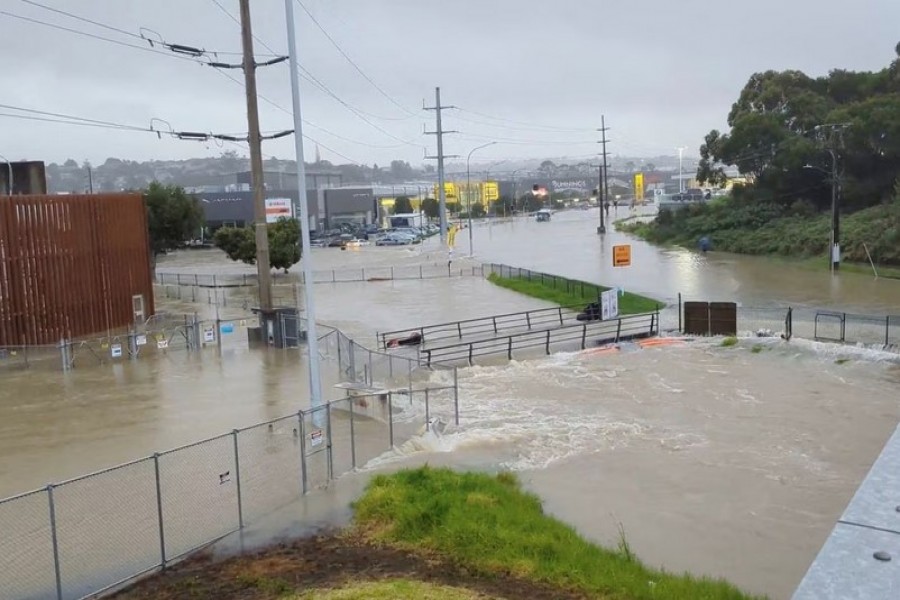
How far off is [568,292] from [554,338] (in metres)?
12.1

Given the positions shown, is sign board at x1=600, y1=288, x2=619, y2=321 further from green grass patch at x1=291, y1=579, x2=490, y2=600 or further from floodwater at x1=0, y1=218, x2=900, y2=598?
green grass patch at x1=291, y1=579, x2=490, y2=600

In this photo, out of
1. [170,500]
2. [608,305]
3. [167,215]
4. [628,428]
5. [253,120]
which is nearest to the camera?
[170,500]

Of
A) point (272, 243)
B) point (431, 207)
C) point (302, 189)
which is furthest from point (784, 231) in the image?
point (431, 207)

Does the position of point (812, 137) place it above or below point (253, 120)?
above

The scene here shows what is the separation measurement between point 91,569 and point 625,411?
514 inches

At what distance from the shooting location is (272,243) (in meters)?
58.0

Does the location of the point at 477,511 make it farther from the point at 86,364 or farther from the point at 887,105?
the point at 887,105

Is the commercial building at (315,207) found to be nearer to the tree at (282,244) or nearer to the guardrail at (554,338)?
the tree at (282,244)

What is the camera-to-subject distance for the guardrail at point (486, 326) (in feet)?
101

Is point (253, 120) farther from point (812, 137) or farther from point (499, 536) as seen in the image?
point (812, 137)

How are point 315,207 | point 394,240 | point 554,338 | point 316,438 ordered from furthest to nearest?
point 315,207 → point 394,240 → point 554,338 → point 316,438

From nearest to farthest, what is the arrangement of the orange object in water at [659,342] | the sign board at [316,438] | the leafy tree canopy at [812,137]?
the sign board at [316,438], the orange object in water at [659,342], the leafy tree canopy at [812,137]

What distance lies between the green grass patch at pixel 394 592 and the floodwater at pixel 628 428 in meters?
3.42

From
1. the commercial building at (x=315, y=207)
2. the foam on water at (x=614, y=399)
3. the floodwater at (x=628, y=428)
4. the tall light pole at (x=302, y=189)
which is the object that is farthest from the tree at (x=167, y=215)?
the tall light pole at (x=302, y=189)
